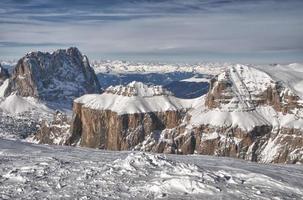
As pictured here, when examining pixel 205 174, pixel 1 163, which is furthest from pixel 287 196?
pixel 1 163

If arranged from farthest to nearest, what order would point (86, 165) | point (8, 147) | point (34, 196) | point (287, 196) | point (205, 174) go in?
point (8, 147), point (86, 165), point (205, 174), point (287, 196), point (34, 196)

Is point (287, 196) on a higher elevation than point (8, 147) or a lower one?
higher

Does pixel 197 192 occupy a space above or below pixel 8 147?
above

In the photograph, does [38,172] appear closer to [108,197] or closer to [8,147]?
[108,197]

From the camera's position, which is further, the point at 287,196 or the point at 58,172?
the point at 58,172

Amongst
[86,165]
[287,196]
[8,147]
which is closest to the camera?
[287,196]

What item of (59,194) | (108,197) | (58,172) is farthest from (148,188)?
(58,172)

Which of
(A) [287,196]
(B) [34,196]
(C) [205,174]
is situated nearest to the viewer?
(B) [34,196]

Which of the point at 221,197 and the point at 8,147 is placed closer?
the point at 221,197

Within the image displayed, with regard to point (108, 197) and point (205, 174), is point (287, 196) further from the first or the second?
point (108, 197)
